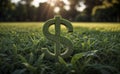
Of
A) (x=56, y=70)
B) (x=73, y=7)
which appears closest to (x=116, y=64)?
(x=56, y=70)

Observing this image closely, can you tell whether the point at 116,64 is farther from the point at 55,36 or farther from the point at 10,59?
the point at 10,59

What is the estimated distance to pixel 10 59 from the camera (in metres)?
3.19

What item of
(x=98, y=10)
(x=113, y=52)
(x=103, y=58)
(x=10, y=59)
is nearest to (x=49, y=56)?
(x=10, y=59)

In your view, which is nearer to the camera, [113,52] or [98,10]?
[113,52]

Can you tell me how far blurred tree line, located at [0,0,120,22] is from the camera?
41.4m

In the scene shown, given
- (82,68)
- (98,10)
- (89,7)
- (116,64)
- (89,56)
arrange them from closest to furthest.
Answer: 1. (82,68)
2. (116,64)
3. (89,56)
4. (98,10)
5. (89,7)

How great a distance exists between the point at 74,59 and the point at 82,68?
198 mm

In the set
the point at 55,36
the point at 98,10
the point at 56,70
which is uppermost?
the point at 98,10

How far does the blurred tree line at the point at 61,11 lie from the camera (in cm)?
4141

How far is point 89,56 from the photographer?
337 cm

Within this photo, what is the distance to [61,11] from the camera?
63688 millimetres

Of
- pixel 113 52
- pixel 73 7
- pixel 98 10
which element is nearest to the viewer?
pixel 113 52

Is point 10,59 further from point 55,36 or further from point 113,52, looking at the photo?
point 113,52

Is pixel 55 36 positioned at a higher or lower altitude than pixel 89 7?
lower
